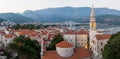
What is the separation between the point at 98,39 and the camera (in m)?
53.3

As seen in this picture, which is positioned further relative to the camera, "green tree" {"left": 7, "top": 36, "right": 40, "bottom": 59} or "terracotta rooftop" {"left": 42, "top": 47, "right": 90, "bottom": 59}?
"green tree" {"left": 7, "top": 36, "right": 40, "bottom": 59}

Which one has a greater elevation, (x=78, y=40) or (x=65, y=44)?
(x=65, y=44)

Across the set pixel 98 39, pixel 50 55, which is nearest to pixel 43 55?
pixel 50 55

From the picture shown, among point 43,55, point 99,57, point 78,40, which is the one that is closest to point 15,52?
point 43,55

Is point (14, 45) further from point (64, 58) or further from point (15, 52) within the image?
point (64, 58)

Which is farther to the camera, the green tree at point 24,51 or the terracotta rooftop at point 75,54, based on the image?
the green tree at point 24,51

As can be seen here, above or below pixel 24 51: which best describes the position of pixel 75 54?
above

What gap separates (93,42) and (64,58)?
17.5 meters

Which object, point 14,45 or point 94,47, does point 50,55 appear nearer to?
point 14,45

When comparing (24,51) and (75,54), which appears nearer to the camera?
(75,54)

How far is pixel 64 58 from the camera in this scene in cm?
3975

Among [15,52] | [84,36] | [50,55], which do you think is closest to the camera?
[50,55]

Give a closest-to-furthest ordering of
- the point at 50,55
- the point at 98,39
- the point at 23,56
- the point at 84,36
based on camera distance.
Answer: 1. the point at 50,55
2. the point at 23,56
3. the point at 98,39
4. the point at 84,36

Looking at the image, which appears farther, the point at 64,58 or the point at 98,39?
the point at 98,39
